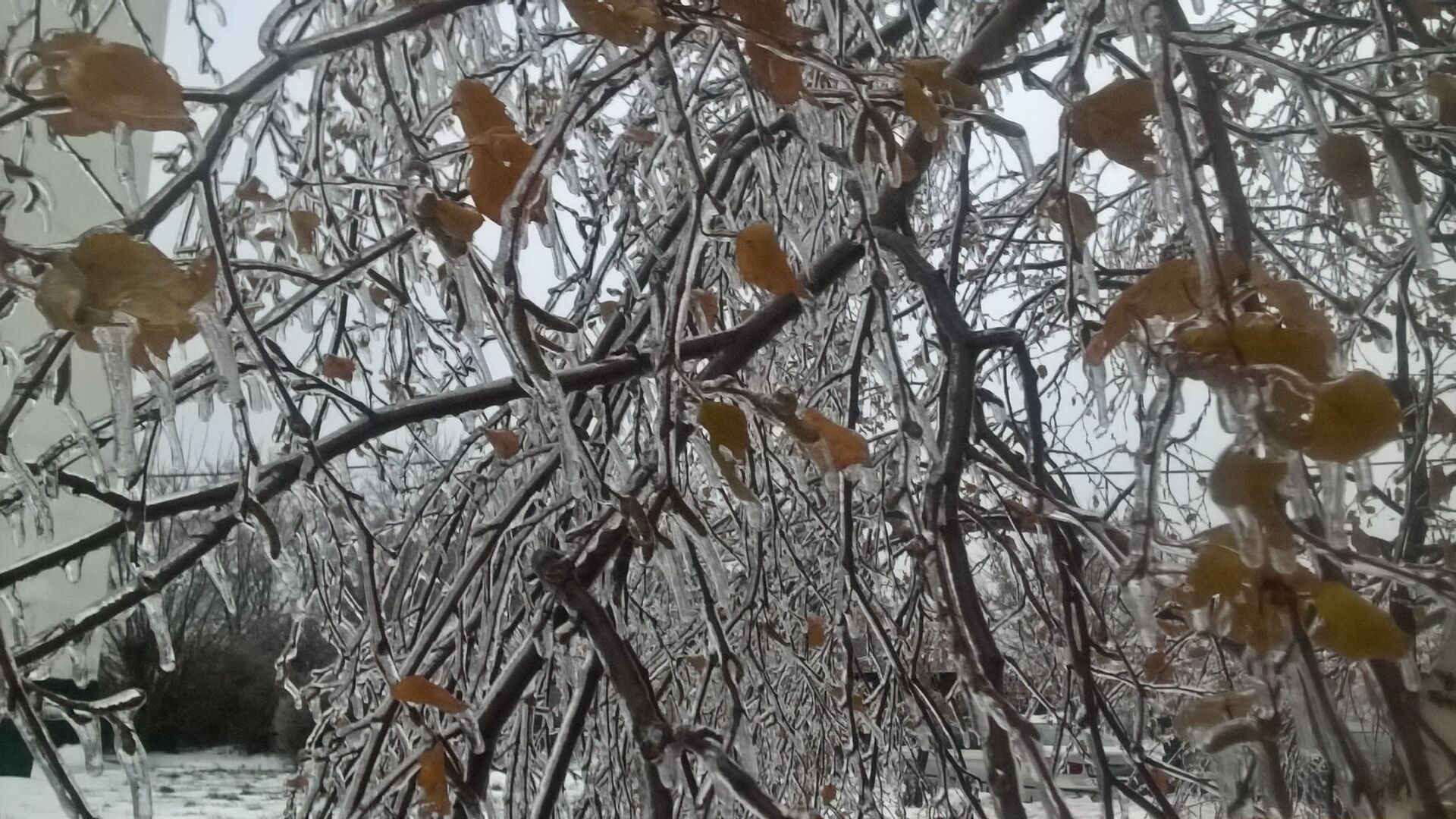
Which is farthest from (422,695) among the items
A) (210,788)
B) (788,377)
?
(210,788)

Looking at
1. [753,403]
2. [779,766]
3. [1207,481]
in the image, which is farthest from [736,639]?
[1207,481]

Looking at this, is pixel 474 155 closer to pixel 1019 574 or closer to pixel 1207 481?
pixel 1207 481

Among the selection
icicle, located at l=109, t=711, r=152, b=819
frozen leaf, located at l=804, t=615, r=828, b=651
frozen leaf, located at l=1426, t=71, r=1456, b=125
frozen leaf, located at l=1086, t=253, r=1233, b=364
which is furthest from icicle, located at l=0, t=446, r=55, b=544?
frozen leaf, located at l=1426, t=71, r=1456, b=125

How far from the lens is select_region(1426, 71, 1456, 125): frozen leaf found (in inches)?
20.1

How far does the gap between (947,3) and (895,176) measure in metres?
0.59

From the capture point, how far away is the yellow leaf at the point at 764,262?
0.49 m

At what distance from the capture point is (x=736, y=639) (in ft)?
3.67

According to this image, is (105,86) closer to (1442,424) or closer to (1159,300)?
(1159,300)

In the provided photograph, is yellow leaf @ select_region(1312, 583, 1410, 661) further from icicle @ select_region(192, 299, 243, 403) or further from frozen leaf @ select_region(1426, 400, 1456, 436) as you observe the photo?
icicle @ select_region(192, 299, 243, 403)

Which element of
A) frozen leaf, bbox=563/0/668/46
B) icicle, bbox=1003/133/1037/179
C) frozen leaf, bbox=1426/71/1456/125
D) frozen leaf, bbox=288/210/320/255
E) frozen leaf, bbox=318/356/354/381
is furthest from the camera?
frozen leaf, bbox=318/356/354/381

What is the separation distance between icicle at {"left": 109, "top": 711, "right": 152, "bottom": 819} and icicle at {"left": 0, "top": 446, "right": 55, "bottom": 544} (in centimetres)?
13

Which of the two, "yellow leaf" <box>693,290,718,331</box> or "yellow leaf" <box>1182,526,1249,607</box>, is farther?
"yellow leaf" <box>693,290,718,331</box>

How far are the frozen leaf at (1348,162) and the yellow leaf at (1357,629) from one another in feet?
0.85

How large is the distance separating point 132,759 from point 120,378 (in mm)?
263
